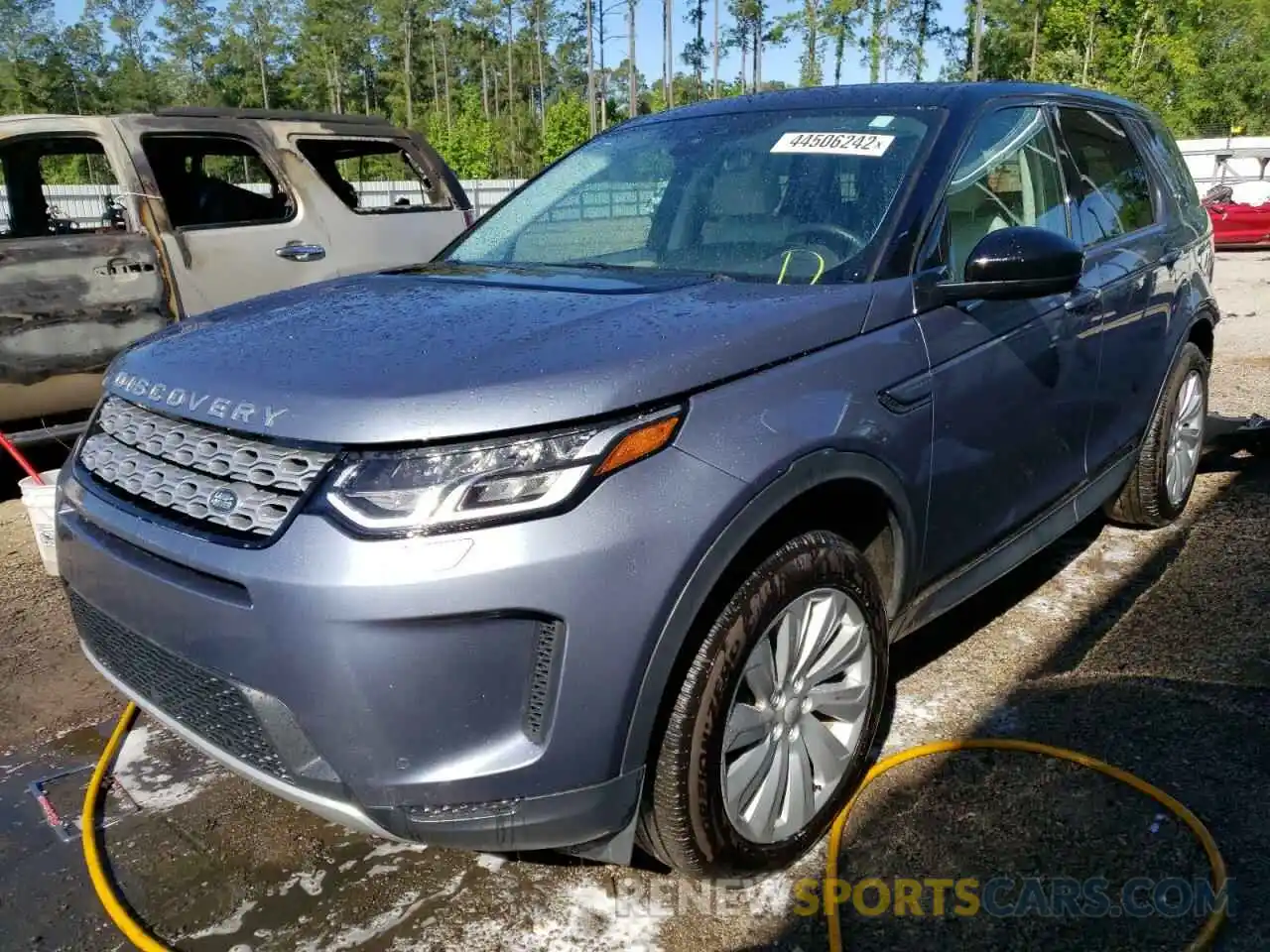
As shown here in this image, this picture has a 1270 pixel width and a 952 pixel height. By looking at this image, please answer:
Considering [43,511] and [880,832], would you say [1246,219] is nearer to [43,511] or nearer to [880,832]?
[880,832]

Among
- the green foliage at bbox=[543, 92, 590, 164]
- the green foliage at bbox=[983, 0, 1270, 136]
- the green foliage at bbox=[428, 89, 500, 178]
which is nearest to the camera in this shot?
the green foliage at bbox=[983, 0, 1270, 136]

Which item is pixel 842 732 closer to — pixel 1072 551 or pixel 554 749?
pixel 554 749

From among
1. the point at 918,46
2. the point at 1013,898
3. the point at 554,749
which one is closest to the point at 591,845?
the point at 554,749

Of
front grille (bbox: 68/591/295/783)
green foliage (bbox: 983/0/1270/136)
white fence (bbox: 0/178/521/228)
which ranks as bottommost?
front grille (bbox: 68/591/295/783)

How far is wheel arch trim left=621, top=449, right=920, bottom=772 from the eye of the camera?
1.90 m

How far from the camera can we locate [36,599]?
13.8 feet

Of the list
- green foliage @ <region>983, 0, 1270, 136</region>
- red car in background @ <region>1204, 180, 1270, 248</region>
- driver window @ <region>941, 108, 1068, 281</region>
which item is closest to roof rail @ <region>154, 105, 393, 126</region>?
driver window @ <region>941, 108, 1068, 281</region>

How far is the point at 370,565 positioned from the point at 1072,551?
3.50 metres

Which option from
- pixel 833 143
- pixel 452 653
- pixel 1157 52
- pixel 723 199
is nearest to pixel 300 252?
pixel 723 199

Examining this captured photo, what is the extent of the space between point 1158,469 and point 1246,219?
58.7 ft

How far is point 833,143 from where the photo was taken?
2.94 meters

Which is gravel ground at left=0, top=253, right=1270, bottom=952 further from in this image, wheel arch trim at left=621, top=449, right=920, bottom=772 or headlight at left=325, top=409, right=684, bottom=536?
headlight at left=325, top=409, right=684, bottom=536

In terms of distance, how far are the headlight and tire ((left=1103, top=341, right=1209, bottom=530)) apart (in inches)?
122

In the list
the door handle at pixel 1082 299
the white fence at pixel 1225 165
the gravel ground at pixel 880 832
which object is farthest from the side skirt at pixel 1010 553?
the white fence at pixel 1225 165
